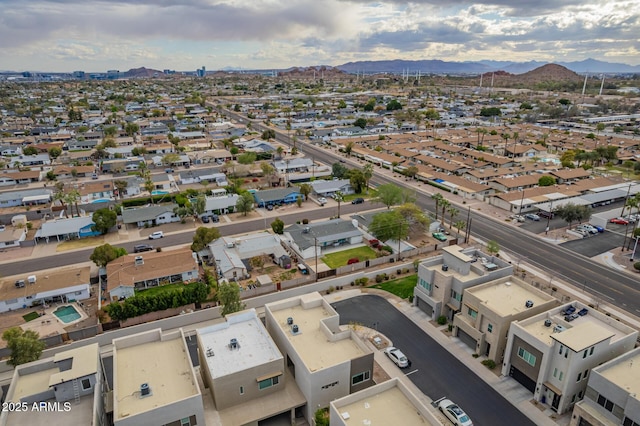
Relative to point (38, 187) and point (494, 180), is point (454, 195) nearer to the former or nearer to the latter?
point (494, 180)

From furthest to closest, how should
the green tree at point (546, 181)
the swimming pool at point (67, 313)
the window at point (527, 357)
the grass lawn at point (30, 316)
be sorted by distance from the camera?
the green tree at point (546, 181) → the swimming pool at point (67, 313) → the grass lawn at point (30, 316) → the window at point (527, 357)

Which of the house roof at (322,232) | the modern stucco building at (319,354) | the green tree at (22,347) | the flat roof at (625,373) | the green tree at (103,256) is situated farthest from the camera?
the house roof at (322,232)

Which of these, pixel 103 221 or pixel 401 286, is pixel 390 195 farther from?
pixel 103 221

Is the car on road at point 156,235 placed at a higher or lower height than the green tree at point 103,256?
lower

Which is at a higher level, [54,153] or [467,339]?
[54,153]

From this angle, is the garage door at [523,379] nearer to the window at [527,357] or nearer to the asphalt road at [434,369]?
the window at [527,357]

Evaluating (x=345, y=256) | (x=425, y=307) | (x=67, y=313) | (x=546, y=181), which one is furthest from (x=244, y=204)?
(x=546, y=181)

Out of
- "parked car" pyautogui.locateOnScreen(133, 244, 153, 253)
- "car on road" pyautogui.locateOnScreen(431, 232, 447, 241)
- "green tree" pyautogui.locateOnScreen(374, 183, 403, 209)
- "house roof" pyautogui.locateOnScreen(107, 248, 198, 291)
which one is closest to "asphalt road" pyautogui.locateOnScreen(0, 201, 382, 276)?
"parked car" pyautogui.locateOnScreen(133, 244, 153, 253)

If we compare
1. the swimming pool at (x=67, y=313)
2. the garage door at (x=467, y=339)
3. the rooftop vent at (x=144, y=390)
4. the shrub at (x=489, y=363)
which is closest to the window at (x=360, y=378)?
the shrub at (x=489, y=363)
